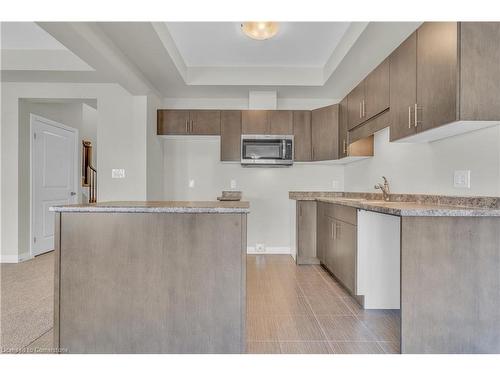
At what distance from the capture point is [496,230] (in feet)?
5.57

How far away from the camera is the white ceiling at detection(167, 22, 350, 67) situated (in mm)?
2926

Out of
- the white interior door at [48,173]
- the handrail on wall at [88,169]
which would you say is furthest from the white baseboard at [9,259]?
the handrail on wall at [88,169]

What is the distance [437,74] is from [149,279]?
6.99 ft

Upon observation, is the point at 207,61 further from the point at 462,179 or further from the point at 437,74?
the point at 462,179

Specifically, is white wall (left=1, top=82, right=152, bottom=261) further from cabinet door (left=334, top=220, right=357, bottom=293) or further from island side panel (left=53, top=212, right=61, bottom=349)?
cabinet door (left=334, top=220, right=357, bottom=293)

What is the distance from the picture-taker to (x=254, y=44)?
3.29m

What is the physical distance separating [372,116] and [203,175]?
8.42ft

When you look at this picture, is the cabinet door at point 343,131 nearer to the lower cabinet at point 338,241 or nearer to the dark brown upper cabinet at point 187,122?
the lower cabinet at point 338,241

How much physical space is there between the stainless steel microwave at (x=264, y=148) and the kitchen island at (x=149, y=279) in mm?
2547

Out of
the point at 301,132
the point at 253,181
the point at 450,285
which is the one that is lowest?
the point at 450,285

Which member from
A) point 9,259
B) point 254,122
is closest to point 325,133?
point 254,122

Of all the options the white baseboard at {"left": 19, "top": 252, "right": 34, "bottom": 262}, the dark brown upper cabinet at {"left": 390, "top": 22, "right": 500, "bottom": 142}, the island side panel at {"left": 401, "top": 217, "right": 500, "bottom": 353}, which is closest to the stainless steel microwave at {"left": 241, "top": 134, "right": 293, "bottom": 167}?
the dark brown upper cabinet at {"left": 390, "top": 22, "right": 500, "bottom": 142}
